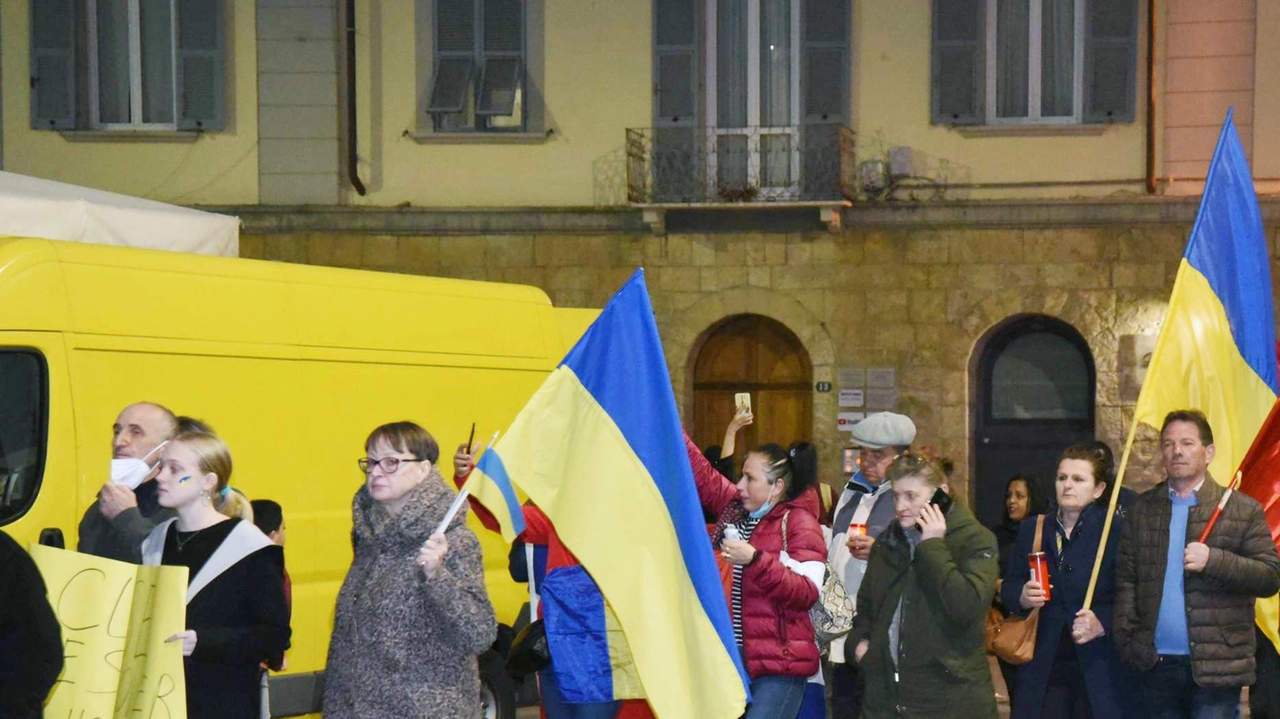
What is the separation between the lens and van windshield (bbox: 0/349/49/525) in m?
7.47

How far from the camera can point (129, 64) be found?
59.8 feet

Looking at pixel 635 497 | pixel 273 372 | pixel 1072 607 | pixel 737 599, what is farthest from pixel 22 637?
pixel 1072 607

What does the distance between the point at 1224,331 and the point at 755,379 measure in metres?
9.87

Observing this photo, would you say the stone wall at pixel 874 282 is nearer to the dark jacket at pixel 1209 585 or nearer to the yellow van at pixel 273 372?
the yellow van at pixel 273 372

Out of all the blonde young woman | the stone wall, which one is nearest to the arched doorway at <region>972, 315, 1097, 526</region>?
the stone wall

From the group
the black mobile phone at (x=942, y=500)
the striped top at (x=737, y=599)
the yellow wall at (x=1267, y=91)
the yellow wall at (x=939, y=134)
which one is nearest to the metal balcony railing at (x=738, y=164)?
the yellow wall at (x=939, y=134)

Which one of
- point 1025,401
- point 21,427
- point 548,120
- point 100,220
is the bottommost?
point 1025,401

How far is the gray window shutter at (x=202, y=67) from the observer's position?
17875 millimetres

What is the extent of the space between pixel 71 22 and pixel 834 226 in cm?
786

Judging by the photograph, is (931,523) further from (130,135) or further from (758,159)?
(130,135)

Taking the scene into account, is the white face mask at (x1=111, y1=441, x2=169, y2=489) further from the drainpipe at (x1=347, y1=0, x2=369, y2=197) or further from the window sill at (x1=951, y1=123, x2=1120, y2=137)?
the window sill at (x1=951, y1=123, x2=1120, y2=137)

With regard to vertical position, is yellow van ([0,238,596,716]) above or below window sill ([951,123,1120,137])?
below

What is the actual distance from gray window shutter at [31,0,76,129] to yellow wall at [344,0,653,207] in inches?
114

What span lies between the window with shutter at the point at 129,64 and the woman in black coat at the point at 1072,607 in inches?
477
